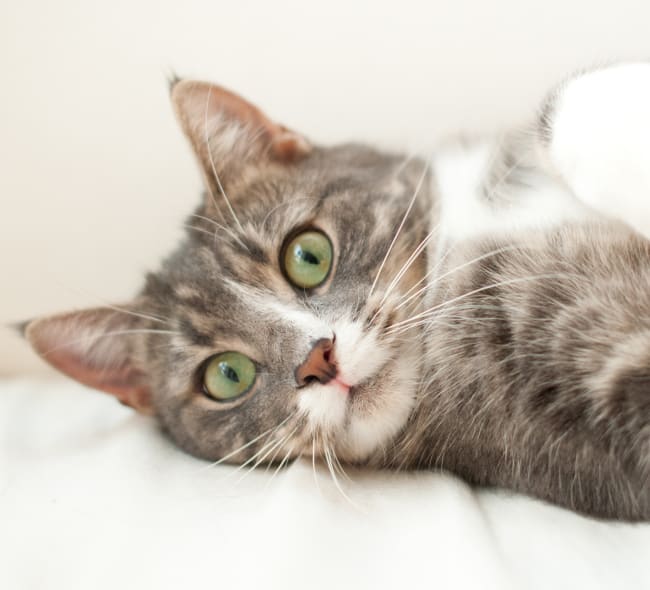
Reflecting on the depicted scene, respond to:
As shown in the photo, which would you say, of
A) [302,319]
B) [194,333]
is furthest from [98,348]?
[302,319]

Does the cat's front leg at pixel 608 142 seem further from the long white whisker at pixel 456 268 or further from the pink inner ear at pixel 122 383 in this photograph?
the pink inner ear at pixel 122 383

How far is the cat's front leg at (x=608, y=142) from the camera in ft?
3.10

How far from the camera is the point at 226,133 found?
1453 millimetres

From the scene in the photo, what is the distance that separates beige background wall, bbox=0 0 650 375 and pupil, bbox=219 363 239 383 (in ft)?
1.92

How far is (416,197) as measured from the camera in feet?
4.44

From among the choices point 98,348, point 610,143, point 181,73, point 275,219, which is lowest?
point 98,348

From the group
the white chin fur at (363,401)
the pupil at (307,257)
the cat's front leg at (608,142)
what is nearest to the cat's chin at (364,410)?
the white chin fur at (363,401)

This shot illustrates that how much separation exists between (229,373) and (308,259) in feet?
0.92

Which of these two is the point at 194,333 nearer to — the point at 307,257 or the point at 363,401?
the point at 307,257

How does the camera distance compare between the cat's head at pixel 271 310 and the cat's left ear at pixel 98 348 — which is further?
the cat's left ear at pixel 98 348

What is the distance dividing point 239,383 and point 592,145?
779 mm

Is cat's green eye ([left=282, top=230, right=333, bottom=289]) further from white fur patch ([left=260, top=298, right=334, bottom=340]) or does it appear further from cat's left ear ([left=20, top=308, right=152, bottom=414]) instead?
cat's left ear ([left=20, top=308, right=152, bottom=414])

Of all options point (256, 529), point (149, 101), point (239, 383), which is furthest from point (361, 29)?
point (256, 529)

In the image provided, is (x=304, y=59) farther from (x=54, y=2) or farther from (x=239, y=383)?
(x=239, y=383)
